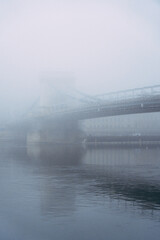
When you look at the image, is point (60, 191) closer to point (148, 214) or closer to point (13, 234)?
point (148, 214)

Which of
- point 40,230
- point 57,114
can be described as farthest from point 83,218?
point 57,114

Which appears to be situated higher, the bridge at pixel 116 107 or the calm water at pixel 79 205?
the bridge at pixel 116 107

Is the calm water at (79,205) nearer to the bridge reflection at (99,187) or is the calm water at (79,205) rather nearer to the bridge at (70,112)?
the bridge reflection at (99,187)

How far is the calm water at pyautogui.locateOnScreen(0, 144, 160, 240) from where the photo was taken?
8.33 meters

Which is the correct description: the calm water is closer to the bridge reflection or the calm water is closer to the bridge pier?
the bridge reflection

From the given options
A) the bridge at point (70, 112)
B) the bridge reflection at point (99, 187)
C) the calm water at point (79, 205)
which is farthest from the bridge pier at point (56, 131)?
the calm water at point (79, 205)

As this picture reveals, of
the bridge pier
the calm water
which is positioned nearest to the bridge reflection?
the calm water

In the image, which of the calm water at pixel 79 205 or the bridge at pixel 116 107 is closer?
the calm water at pixel 79 205

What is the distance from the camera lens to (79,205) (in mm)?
10727

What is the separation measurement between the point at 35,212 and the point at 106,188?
172 inches

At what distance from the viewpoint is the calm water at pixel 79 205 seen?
8.33 m

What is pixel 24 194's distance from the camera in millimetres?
12336

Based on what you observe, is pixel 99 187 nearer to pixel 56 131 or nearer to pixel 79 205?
pixel 79 205

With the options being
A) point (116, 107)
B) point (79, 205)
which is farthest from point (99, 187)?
point (116, 107)
